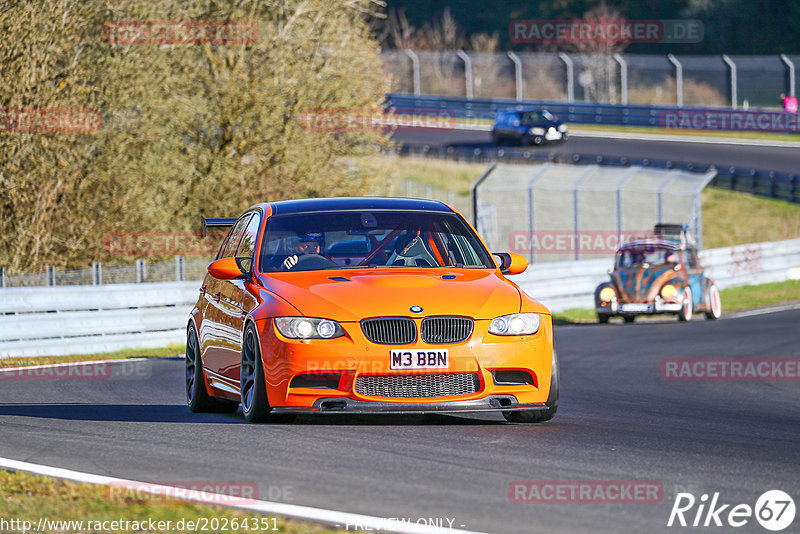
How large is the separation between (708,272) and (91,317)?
16.7 m

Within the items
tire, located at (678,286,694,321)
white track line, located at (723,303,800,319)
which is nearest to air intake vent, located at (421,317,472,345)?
tire, located at (678,286,694,321)

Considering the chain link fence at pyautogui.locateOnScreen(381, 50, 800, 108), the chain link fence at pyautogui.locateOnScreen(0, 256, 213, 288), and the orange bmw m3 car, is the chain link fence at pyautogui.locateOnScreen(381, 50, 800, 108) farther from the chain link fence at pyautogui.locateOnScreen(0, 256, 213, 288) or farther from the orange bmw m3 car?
the orange bmw m3 car

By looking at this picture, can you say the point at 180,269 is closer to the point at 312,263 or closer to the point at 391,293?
the point at 312,263

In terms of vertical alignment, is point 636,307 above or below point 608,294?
below

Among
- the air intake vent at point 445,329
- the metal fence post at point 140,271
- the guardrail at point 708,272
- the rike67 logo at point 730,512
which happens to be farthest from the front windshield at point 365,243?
the guardrail at point 708,272

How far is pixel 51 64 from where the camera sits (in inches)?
923

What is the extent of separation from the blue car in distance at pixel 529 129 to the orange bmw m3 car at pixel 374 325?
41.8 metres

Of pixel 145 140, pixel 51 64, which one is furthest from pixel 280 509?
pixel 145 140

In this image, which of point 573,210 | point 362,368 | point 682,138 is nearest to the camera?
point 362,368

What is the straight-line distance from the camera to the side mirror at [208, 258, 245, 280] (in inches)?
374

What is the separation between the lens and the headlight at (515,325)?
28.5 ft

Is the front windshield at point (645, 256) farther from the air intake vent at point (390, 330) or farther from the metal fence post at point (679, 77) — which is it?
the metal fence post at point (679, 77)

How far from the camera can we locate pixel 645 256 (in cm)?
2441

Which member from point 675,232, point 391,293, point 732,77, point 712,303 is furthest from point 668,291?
point 732,77
